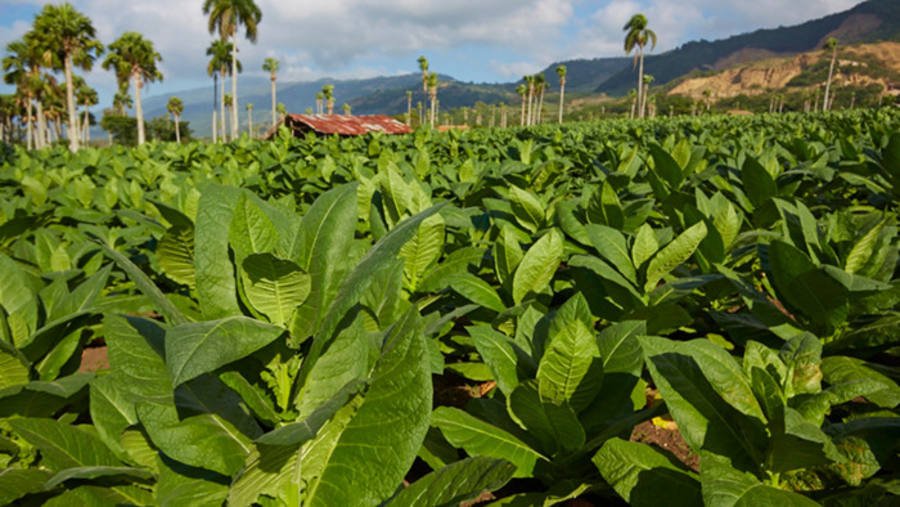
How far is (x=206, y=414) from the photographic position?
3.52 ft

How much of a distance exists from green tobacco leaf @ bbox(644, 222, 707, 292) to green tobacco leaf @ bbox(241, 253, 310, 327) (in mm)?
1627

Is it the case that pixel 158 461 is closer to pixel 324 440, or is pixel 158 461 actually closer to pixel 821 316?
pixel 324 440

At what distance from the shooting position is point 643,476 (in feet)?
4.50

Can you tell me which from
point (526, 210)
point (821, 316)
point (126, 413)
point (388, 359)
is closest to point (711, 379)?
point (388, 359)

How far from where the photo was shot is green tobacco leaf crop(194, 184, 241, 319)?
1069 millimetres

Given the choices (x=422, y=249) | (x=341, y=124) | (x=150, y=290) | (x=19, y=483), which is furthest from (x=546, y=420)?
(x=341, y=124)

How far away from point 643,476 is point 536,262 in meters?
0.95

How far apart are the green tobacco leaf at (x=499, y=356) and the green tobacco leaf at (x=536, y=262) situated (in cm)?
45

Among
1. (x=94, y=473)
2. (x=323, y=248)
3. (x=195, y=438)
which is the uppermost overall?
(x=323, y=248)

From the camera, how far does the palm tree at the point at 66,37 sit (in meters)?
47.9

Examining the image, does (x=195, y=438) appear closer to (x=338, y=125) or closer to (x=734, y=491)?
(x=734, y=491)

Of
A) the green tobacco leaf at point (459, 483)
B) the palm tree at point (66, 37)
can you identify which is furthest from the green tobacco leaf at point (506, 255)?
the palm tree at point (66, 37)

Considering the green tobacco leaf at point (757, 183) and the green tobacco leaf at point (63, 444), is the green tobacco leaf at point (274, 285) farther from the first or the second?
the green tobacco leaf at point (757, 183)

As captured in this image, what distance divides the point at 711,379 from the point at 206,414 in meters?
1.17
